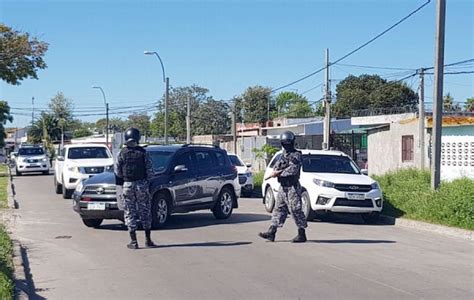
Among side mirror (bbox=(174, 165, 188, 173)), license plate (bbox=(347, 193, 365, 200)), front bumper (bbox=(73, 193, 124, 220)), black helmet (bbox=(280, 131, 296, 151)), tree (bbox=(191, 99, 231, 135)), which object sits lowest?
front bumper (bbox=(73, 193, 124, 220))

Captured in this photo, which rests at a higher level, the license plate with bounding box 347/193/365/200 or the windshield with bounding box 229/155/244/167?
the windshield with bounding box 229/155/244/167

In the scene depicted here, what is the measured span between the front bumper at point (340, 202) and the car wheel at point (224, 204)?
200 cm

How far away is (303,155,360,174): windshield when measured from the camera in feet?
53.8

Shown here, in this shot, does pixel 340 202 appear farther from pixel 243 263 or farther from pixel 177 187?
pixel 243 263

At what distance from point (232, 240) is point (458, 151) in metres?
13.2

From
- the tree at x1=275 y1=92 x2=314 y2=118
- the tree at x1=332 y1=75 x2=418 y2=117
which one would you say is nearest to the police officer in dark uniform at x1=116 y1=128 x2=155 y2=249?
the tree at x1=332 y1=75 x2=418 y2=117

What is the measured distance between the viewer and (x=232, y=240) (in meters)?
12.2

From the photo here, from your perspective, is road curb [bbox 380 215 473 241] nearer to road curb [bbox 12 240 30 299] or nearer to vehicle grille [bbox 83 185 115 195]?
vehicle grille [bbox 83 185 115 195]

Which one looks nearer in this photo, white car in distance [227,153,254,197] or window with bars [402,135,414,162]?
white car in distance [227,153,254,197]

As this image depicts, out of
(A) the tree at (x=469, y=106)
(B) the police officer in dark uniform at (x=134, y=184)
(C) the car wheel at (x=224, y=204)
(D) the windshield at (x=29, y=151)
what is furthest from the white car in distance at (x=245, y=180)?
(A) the tree at (x=469, y=106)

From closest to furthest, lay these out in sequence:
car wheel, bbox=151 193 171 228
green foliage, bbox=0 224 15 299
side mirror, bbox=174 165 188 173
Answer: green foliage, bbox=0 224 15 299 < car wheel, bbox=151 193 171 228 < side mirror, bbox=174 165 188 173

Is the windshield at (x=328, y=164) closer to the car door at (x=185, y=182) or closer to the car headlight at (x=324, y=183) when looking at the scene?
the car headlight at (x=324, y=183)

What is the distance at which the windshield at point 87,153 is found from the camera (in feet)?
79.6

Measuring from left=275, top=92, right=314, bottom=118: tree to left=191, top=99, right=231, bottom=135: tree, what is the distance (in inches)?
359
